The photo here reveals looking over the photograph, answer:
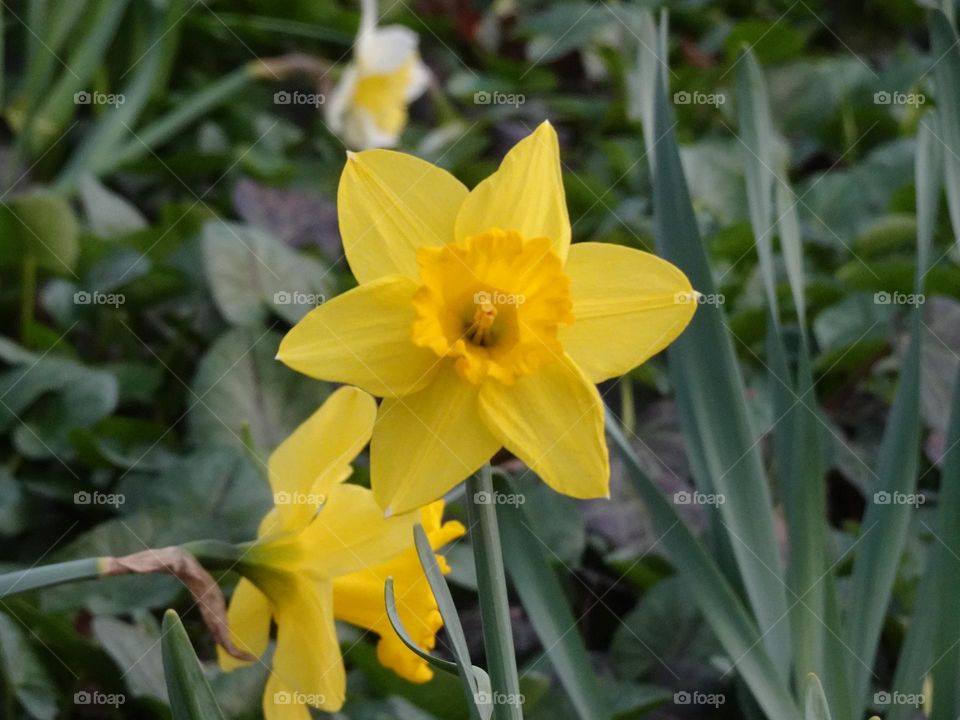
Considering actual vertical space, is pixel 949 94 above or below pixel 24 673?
above

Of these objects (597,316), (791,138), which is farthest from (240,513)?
(791,138)

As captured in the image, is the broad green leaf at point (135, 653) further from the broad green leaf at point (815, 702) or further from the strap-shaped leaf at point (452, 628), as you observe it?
the broad green leaf at point (815, 702)

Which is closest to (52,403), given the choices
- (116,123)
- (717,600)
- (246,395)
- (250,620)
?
(246,395)

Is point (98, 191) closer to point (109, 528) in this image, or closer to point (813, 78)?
point (109, 528)

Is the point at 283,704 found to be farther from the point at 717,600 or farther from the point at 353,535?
the point at 717,600

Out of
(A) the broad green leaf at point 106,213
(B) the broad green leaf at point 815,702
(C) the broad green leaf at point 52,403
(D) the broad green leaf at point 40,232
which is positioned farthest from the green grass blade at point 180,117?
(B) the broad green leaf at point 815,702

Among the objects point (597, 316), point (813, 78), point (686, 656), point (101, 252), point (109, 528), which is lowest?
point (686, 656)
